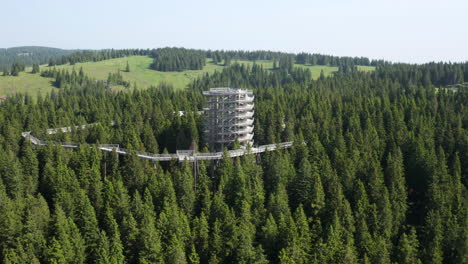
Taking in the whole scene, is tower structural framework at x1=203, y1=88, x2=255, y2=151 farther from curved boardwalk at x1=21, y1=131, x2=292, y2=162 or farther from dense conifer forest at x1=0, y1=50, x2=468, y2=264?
curved boardwalk at x1=21, y1=131, x2=292, y2=162

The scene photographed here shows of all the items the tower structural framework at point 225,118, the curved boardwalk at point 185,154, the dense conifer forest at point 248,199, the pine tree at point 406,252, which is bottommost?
the pine tree at point 406,252

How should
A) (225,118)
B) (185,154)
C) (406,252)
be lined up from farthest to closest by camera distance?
(225,118), (185,154), (406,252)

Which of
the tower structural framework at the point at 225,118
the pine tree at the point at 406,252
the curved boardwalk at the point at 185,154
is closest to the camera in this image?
the pine tree at the point at 406,252

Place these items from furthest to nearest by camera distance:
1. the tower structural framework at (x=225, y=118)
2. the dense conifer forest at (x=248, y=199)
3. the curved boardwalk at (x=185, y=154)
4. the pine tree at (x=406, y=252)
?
the tower structural framework at (x=225, y=118)
the curved boardwalk at (x=185, y=154)
the dense conifer forest at (x=248, y=199)
the pine tree at (x=406, y=252)

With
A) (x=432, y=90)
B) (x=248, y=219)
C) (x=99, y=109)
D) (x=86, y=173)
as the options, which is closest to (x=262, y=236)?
(x=248, y=219)

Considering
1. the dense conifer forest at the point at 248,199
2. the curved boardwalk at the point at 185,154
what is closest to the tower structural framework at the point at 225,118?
the dense conifer forest at the point at 248,199

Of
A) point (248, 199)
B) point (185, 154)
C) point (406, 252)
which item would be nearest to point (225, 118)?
point (185, 154)

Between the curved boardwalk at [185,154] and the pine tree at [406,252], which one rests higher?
the curved boardwalk at [185,154]

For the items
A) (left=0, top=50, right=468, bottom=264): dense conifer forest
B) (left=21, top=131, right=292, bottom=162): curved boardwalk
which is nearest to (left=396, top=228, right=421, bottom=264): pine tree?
(left=0, top=50, right=468, bottom=264): dense conifer forest

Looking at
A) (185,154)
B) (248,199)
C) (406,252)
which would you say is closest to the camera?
(406,252)

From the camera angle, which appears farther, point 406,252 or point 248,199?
point 248,199

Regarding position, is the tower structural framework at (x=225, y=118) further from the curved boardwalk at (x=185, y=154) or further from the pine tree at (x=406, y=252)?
the pine tree at (x=406, y=252)

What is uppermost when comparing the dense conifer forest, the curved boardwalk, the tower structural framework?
the tower structural framework

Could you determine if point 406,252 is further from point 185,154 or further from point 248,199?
point 185,154
